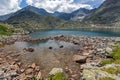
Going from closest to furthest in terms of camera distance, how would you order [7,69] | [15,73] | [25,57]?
[15,73] → [7,69] → [25,57]

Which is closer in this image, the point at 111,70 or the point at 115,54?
the point at 111,70

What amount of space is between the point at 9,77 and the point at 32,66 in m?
8.64

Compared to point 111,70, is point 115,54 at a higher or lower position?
lower

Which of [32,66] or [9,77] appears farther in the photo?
[32,66]

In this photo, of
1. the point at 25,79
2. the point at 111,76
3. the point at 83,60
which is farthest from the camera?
the point at 83,60

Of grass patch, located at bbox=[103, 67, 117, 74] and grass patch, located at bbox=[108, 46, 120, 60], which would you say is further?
grass patch, located at bbox=[108, 46, 120, 60]

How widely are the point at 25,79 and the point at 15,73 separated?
3.28 meters

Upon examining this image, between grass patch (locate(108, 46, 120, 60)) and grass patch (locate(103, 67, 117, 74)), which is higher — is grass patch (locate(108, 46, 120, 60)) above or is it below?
below

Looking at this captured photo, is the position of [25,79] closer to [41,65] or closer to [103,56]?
[41,65]

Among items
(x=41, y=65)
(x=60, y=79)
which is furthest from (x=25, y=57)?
(x=60, y=79)

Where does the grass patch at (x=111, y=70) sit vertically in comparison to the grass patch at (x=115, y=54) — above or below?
above

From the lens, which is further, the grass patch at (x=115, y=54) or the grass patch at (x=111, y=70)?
the grass patch at (x=115, y=54)

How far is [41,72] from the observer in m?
36.2

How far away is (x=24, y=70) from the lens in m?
38.1
